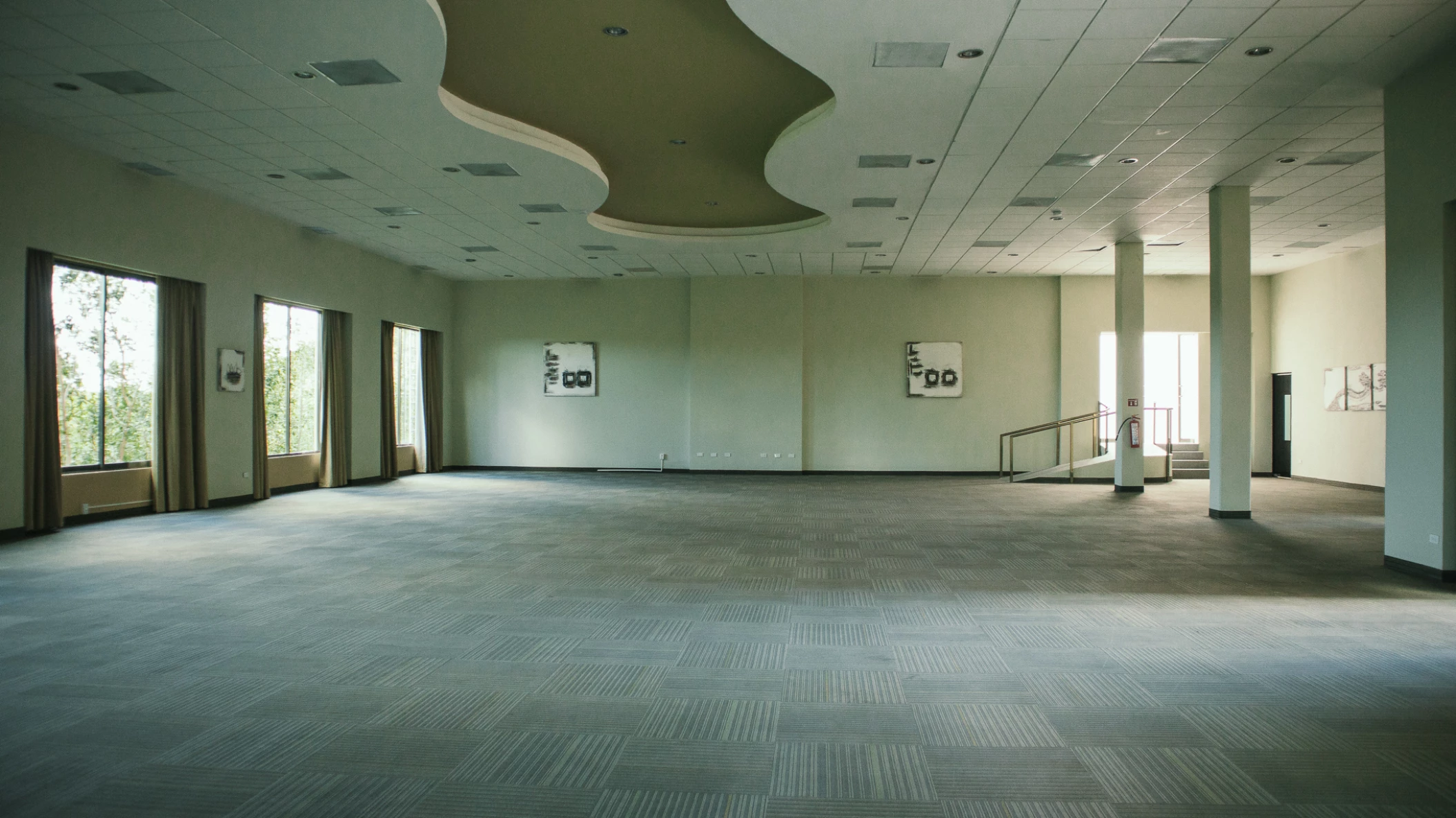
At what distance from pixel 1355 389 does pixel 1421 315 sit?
9.27m

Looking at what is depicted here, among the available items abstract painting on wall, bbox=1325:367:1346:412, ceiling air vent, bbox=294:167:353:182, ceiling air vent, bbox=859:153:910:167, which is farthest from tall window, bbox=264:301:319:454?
abstract painting on wall, bbox=1325:367:1346:412

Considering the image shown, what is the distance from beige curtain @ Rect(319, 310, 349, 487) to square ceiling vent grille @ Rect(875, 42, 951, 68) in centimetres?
1114

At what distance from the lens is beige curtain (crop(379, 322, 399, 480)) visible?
15805 mm

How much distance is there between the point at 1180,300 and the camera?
17.4 m

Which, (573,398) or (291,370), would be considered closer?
(291,370)

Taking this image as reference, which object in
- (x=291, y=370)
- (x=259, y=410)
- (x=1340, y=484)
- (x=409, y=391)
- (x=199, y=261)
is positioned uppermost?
(x=199, y=261)

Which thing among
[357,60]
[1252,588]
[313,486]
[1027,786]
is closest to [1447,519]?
[1252,588]

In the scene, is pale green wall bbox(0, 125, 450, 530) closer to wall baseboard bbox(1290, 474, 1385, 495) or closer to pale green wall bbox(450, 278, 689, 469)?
pale green wall bbox(450, 278, 689, 469)

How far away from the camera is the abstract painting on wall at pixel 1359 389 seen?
14094mm

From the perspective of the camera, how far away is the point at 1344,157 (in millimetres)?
9078

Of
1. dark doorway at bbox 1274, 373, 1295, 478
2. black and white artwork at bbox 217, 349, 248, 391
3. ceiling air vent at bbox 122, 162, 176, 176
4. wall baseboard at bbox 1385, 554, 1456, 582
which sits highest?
ceiling air vent at bbox 122, 162, 176, 176

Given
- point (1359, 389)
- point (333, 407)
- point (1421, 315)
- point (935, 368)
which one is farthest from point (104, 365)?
point (1359, 389)

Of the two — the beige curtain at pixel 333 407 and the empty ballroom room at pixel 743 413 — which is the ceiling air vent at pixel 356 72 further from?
the beige curtain at pixel 333 407

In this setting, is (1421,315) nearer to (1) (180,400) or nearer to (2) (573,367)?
(1) (180,400)
